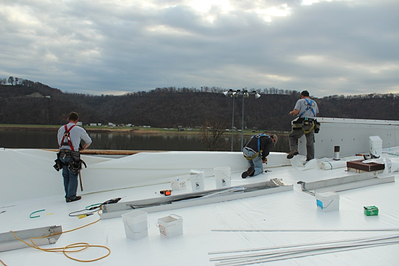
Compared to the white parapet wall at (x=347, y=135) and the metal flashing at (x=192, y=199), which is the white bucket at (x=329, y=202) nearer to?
the metal flashing at (x=192, y=199)

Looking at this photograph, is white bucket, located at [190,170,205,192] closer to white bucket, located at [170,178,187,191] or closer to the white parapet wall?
white bucket, located at [170,178,187,191]

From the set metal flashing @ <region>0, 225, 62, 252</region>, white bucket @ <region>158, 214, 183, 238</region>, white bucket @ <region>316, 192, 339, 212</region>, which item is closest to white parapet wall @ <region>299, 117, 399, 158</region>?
white bucket @ <region>316, 192, 339, 212</region>

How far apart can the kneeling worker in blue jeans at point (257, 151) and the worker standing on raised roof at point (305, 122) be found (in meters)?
0.80

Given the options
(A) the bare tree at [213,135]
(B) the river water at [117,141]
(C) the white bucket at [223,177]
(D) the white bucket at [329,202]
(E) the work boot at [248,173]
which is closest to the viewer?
(D) the white bucket at [329,202]

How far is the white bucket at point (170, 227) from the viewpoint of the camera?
85.0 inches

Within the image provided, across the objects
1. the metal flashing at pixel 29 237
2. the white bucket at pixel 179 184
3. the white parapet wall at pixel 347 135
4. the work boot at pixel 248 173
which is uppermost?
the white parapet wall at pixel 347 135

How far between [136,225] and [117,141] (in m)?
27.6

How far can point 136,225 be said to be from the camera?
7.09 ft

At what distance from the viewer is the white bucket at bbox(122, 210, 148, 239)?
216 centimetres

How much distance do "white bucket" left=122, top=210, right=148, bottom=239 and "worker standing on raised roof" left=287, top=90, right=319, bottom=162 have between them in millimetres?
3581

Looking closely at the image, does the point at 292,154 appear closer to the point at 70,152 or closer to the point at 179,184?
the point at 179,184

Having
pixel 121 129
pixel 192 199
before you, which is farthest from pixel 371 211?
pixel 121 129

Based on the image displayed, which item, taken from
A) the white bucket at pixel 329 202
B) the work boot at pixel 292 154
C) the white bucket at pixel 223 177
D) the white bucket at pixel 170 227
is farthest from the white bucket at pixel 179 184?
the work boot at pixel 292 154

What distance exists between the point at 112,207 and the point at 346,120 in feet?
16.9
